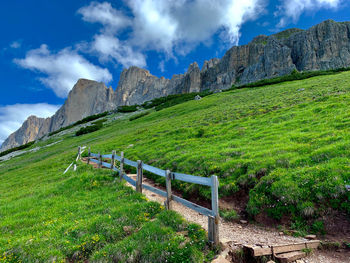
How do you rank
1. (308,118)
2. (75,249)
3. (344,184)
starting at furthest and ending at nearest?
(308,118) → (344,184) → (75,249)

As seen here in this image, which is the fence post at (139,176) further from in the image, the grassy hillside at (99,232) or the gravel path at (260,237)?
the gravel path at (260,237)

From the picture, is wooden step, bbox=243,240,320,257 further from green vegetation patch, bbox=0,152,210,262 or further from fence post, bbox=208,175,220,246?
green vegetation patch, bbox=0,152,210,262

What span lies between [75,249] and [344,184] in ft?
32.0

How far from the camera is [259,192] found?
8.60 meters

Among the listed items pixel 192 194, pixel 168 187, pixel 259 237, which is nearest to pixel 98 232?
pixel 168 187

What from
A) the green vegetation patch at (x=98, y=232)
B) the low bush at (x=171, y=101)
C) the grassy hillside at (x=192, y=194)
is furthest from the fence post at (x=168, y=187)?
the low bush at (x=171, y=101)

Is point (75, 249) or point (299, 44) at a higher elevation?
point (299, 44)

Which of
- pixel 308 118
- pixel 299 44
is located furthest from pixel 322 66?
pixel 308 118

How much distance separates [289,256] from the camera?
17.6ft

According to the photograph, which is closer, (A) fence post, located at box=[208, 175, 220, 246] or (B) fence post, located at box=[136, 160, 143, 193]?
(A) fence post, located at box=[208, 175, 220, 246]

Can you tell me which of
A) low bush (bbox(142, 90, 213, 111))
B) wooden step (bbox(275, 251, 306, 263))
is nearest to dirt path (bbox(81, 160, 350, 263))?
wooden step (bbox(275, 251, 306, 263))

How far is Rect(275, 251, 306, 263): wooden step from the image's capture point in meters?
5.31

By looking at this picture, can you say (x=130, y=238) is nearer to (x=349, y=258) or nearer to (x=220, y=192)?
(x=220, y=192)

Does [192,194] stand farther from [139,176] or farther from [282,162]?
[282,162]
